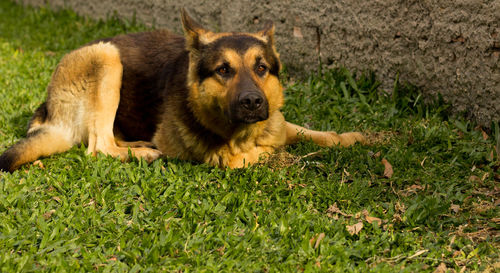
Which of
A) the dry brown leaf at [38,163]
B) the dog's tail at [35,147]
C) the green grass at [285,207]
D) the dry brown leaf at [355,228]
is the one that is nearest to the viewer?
the green grass at [285,207]

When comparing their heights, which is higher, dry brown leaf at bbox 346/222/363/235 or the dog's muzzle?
the dog's muzzle

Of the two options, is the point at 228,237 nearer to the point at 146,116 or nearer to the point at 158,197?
the point at 158,197

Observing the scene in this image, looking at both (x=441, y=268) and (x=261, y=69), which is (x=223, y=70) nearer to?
(x=261, y=69)

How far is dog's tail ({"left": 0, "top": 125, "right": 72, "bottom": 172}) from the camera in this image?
432 centimetres

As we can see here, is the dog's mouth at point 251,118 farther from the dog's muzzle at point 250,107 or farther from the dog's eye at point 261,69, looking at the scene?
the dog's eye at point 261,69

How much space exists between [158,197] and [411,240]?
1.84 m

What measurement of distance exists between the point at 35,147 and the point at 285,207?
2346 millimetres

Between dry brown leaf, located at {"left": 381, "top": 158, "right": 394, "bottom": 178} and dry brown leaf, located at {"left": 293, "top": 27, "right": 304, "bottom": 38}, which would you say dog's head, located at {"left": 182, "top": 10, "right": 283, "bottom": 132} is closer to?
dry brown leaf, located at {"left": 381, "top": 158, "right": 394, "bottom": 178}

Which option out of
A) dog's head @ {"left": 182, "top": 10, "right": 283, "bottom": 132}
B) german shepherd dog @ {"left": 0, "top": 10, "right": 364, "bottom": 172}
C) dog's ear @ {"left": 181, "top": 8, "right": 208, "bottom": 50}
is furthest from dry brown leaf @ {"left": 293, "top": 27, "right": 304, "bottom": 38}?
dog's ear @ {"left": 181, "top": 8, "right": 208, "bottom": 50}

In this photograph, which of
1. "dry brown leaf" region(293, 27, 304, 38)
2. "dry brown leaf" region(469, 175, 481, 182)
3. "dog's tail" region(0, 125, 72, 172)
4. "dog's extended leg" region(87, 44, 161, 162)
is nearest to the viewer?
"dry brown leaf" region(469, 175, 481, 182)

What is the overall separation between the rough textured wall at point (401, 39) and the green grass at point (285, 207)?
25 cm

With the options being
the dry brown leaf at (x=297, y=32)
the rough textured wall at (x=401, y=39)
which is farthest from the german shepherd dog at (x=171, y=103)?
the dry brown leaf at (x=297, y=32)

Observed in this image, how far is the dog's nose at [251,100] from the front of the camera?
151 inches

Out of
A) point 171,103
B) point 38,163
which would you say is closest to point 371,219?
point 171,103
